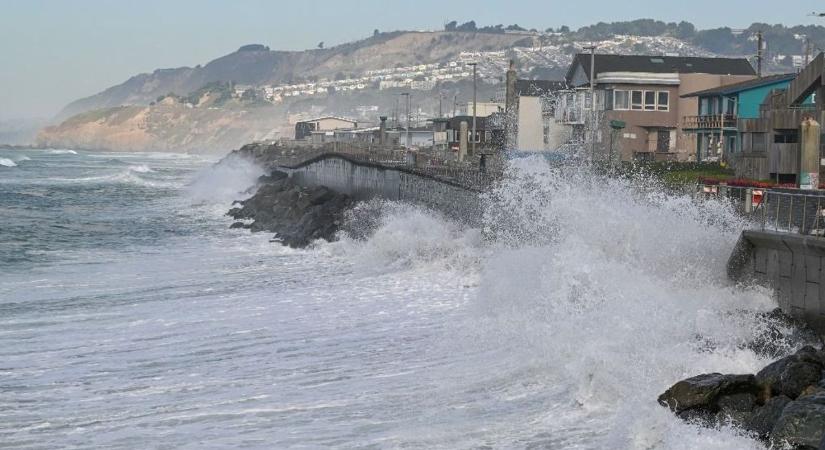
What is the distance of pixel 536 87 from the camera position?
247ft

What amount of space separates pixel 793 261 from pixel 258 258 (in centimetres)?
2140

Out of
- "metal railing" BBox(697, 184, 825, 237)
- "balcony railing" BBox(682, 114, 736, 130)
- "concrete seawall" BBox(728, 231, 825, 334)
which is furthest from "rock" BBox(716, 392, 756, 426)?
"balcony railing" BBox(682, 114, 736, 130)

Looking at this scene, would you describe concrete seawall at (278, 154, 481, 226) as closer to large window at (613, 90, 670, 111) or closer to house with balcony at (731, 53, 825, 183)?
house with balcony at (731, 53, 825, 183)

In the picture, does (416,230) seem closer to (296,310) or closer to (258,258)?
(258,258)

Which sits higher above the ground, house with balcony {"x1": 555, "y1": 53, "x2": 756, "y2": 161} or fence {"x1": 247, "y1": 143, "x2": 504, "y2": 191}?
house with balcony {"x1": 555, "y1": 53, "x2": 756, "y2": 161}

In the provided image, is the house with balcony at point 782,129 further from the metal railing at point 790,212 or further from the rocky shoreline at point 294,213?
the rocky shoreline at point 294,213

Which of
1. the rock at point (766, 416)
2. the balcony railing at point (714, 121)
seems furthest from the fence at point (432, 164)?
the rock at point (766, 416)

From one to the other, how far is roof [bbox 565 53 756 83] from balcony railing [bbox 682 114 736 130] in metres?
8.88

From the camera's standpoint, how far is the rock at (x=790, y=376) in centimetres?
1167

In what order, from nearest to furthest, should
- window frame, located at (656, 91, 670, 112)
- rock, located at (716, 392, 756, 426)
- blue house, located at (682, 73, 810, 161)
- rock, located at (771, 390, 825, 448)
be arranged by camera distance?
rock, located at (771, 390, 825, 448)
rock, located at (716, 392, 756, 426)
blue house, located at (682, 73, 810, 161)
window frame, located at (656, 91, 670, 112)

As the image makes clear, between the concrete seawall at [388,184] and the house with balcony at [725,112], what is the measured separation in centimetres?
1072

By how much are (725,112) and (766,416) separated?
35.9m

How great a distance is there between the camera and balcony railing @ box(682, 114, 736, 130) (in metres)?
44.1

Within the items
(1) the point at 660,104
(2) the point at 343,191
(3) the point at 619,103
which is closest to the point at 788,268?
(2) the point at 343,191
